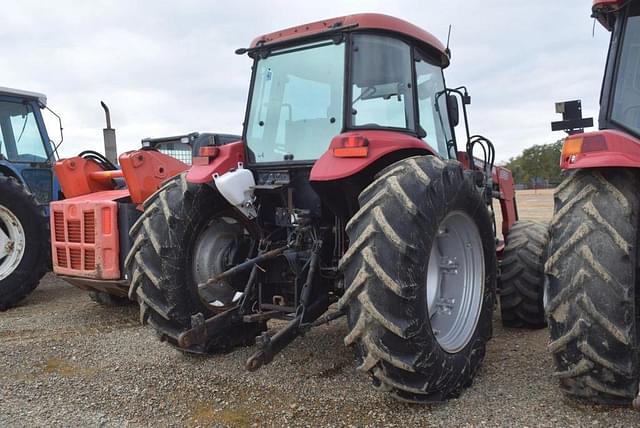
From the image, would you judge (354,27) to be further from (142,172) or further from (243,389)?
(142,172)

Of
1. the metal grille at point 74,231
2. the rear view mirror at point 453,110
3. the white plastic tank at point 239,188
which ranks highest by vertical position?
the rear view mirror at point 453,110

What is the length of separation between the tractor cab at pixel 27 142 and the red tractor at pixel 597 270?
20.1 feet

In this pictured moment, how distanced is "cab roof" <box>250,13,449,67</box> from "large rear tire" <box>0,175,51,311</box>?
358 cm

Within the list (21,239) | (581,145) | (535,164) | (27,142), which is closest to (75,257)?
(21,239)

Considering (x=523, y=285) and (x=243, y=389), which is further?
(x=523, y=285)

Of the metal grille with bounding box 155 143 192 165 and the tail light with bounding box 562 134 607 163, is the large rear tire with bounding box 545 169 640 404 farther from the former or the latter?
the metal grille with bounding box 155 143 192 165

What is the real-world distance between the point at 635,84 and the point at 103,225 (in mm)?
4106

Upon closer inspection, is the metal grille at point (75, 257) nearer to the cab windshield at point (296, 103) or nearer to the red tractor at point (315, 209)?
the red tractor at point (315, 209)

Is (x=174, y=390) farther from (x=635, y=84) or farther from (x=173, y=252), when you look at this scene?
(x=635, y=84)

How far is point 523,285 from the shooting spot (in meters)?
4.31

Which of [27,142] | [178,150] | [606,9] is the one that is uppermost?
[606,9]

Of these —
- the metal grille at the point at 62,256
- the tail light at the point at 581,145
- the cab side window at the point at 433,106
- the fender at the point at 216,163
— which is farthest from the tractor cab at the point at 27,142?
the tail light at the point at 581,145

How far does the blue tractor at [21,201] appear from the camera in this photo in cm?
571

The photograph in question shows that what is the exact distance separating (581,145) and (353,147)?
1143 mm
